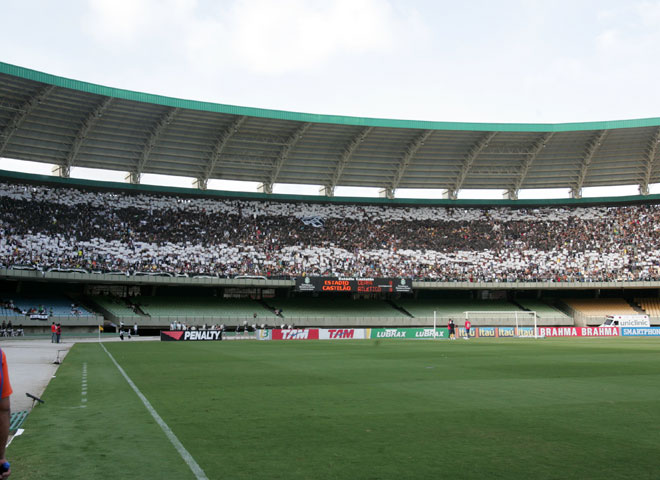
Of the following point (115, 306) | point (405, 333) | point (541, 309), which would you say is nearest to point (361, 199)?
point (541, 309)

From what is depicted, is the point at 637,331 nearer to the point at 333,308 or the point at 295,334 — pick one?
the point at 333,308

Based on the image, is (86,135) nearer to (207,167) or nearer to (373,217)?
(207,167)

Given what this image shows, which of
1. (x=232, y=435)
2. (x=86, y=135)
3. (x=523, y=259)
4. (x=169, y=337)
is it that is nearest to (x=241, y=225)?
(x=86, y=135)

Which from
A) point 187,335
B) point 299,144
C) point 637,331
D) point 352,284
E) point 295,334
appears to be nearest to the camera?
point 187,335

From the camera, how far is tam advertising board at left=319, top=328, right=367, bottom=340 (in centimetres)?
4788

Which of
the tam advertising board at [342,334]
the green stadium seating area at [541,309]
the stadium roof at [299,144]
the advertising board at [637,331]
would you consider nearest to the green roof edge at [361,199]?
the stadium roof at [299,144]

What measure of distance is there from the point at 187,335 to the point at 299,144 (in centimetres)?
2450

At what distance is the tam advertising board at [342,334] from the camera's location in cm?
4788

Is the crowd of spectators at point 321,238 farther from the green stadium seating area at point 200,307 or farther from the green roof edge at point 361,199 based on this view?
the green stadium seating area at point 200,307

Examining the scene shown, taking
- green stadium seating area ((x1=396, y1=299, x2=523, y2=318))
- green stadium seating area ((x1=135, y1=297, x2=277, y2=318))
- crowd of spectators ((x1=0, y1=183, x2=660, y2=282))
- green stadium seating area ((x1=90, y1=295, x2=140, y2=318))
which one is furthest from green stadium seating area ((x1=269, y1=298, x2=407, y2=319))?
green stadium seating area ((x1=90, y1=295, x2=140, y2=318))

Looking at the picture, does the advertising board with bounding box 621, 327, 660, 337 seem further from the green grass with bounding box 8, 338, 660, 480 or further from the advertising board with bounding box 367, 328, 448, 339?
the green grass with bounding box 8, 338, 660, 480

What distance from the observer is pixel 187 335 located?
4372cm

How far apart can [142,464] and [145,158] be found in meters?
54.5

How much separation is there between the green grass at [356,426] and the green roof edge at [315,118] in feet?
116
